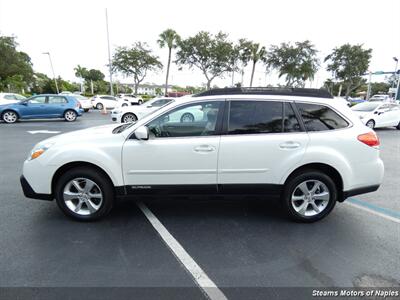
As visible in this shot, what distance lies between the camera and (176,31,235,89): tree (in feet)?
106

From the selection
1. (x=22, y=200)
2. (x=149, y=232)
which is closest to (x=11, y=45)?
(x=22, y=200)

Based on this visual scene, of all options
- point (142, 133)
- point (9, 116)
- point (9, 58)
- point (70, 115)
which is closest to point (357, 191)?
point (142, 133)

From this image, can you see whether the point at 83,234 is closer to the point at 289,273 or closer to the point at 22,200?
the point at 22,200

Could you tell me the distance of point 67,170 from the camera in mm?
3039

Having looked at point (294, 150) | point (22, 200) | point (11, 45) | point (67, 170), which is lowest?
point (22, 200)

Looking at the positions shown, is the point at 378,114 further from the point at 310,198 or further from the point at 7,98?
the point at 7,98

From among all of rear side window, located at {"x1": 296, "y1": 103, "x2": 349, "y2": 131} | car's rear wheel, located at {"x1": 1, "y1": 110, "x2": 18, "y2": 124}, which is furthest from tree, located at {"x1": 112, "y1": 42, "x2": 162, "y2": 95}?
rear side window, located at {"x1": 296, "y1": 103, "x2": 349, "y2": 131}

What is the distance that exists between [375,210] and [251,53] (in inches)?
1390

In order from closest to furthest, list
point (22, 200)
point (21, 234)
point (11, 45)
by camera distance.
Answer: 1. point (21, 234)
2. point (22, 200)
3. point (11, 45)

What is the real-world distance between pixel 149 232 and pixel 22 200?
232cm

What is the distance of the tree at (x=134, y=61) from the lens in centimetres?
3616

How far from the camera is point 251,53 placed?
1379 inches

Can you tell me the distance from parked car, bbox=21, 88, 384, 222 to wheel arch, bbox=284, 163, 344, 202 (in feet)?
0.04

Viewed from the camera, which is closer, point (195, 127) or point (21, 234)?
point (21, 234)
